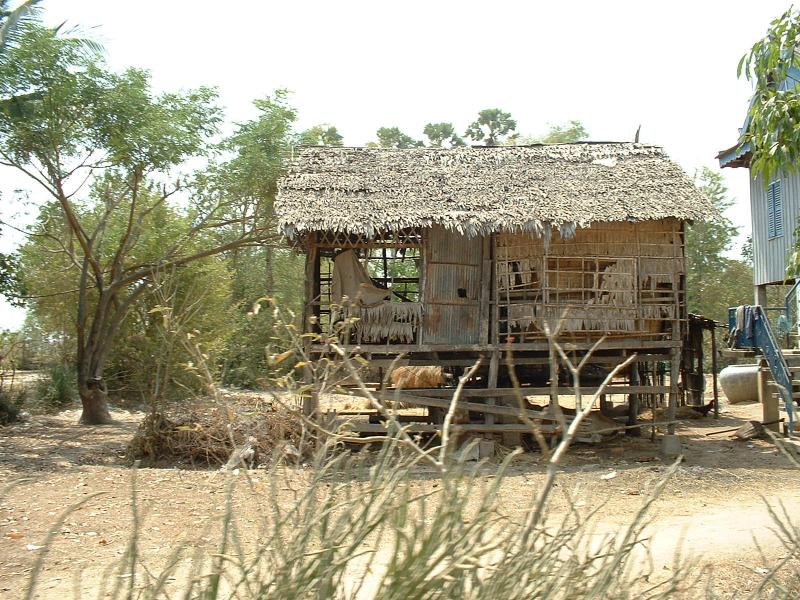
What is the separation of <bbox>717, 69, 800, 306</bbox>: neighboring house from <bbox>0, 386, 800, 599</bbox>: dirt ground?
3.74m

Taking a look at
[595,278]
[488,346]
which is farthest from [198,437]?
[595,278]

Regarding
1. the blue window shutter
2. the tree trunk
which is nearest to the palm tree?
the tree trunk

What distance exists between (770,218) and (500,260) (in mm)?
7128

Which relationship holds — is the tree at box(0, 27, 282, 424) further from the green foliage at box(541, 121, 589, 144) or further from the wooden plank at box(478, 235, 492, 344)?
the green foliage at box(541, 121, 589, 144)

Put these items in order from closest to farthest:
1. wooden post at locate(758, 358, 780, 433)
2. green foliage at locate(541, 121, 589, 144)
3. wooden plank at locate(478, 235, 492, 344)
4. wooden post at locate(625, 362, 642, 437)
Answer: wooden plank at locate(478, 235, 492, 344) → wooden post at locate(758, 358, 780, 433) → wooden post at locate(625, 362, 642, 437) → green foliage at locate(541, 121, 589, 144)

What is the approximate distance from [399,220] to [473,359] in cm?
276

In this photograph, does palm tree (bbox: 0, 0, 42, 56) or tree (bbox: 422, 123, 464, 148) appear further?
tree (bbox: 422, 123, 464, 148)

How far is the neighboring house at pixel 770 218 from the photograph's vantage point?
51.0 ft

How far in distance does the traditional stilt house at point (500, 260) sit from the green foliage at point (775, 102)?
5.73m

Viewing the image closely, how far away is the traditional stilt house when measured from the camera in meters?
12.0

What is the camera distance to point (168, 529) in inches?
304

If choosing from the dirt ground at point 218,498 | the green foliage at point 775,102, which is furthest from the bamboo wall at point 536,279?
the green foliage at point 775,102

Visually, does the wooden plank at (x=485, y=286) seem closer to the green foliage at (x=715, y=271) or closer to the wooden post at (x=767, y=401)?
the wooden post at (x=767, y=401)

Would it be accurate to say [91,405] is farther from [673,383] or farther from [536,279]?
[673,383]
